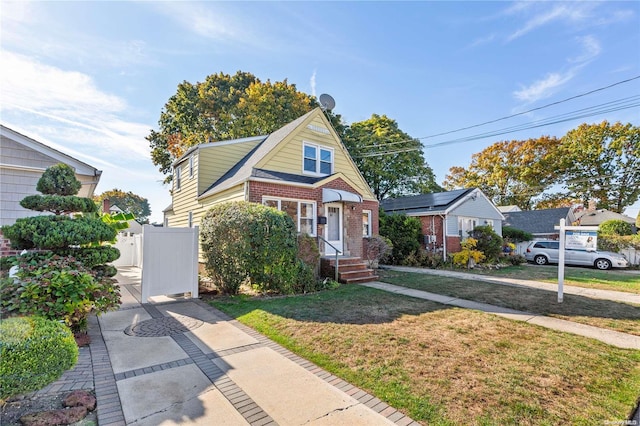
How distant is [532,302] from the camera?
791cm

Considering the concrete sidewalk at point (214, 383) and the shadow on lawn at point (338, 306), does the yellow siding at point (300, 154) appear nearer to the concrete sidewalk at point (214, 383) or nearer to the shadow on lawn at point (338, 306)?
the shadow on lawn at point (338, 306)

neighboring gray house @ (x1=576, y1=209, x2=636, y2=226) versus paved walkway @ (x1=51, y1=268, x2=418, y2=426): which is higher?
neighboring gray house @ (x1=576, y1=209, x2=636, y2=226)

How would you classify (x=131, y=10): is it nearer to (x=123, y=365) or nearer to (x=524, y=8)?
(x=123, y=365)

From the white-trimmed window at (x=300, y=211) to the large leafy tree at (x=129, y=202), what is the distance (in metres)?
53.9

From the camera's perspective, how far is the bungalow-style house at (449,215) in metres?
17.6

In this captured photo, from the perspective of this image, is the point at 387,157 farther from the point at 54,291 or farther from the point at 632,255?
the point at 54,291

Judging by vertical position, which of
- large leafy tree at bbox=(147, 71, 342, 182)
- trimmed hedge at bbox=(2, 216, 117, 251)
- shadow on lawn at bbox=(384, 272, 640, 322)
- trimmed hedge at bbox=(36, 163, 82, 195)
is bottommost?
shadow on lawn at bbox=(384, 272, 640, 322)

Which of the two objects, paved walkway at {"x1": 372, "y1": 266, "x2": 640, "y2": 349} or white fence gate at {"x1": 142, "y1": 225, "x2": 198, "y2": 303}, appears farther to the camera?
white fence gate at {"x1": 142, "y1": 225, "x2": 198, "y2": 303}

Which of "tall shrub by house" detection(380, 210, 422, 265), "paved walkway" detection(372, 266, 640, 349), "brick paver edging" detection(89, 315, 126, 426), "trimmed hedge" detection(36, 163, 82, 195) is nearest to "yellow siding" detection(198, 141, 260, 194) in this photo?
"trimmed hedge" detection(36, 163, 82, 195)

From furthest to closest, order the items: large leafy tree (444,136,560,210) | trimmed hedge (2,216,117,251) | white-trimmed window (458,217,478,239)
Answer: large leafy tree (444,136,560,210) → white-trimmed window (458,217,478,239) → trimmed hedge (2,216,117,251)

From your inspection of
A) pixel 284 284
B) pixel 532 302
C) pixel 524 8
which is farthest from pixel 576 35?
pixel 284 284

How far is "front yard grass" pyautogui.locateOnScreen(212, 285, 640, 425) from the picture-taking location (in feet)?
10.1

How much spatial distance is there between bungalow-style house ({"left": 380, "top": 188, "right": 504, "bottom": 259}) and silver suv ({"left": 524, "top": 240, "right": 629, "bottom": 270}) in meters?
2.74

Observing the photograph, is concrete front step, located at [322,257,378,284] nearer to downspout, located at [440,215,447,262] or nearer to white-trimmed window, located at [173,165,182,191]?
downspout, located at [440,215,447,262]
